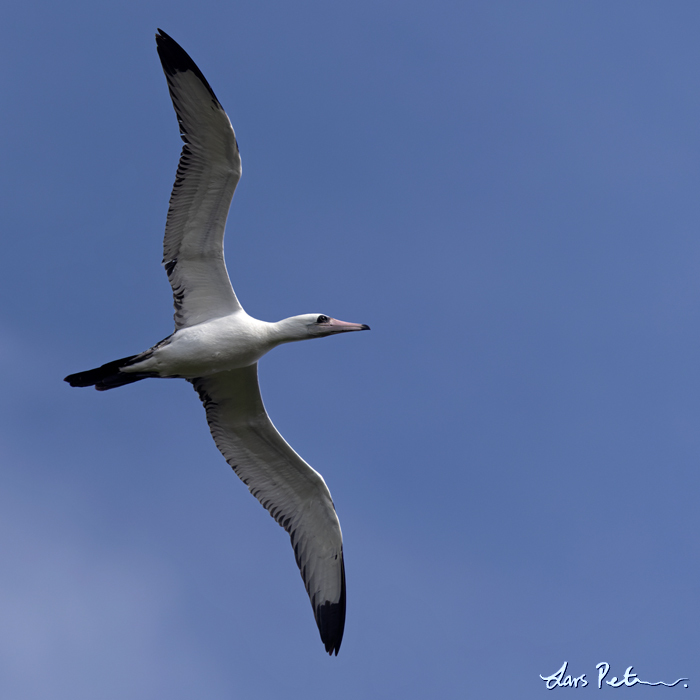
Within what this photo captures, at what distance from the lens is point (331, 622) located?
1590cm

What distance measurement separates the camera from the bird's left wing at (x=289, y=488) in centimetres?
1577

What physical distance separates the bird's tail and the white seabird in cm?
2

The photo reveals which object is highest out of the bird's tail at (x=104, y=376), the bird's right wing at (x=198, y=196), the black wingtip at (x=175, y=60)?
the black wingtip at (x=175, y=60)

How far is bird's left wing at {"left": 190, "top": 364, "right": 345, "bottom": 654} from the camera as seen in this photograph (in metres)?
15.8

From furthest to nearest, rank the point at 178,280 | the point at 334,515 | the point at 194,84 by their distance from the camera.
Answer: the point at 334,515 < the point at 178,280 < the point at 194,84

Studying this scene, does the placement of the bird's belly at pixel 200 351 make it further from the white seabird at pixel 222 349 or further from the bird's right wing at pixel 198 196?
the bird's right wing at pixel 198 196

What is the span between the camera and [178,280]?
14.9 meters

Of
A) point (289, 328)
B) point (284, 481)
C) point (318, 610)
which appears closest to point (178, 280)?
point (289, 328)

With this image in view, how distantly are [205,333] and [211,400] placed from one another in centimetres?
170

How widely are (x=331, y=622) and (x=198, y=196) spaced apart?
8.00 metres

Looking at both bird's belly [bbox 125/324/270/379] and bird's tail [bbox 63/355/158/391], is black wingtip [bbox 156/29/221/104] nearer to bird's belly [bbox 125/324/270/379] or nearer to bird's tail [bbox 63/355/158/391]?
bird's belly [bbox 125/324/270/379]

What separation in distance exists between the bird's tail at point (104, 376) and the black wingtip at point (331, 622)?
5.60 meters

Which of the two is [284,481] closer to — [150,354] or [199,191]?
[150,354]

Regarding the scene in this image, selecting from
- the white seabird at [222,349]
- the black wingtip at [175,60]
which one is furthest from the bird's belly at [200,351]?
the black wingtip at [175,60]
